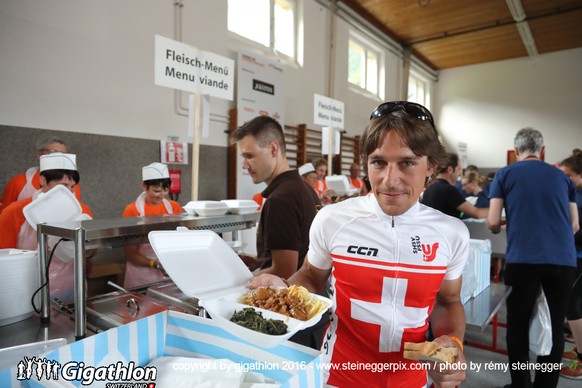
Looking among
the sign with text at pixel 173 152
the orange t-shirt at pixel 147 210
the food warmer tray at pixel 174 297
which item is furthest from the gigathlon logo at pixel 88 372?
the sign with text at pixel 173 152

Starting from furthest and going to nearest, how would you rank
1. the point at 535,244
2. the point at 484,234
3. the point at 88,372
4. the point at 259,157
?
the point at 484,234
the point at 535,244
the point at 259,157
the point at 88,372

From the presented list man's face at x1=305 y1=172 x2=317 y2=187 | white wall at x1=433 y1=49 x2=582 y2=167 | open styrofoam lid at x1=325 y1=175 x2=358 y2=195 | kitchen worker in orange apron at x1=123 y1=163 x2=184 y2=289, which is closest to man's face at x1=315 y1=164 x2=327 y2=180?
man's face at x1=305 y1=172 x2=317 y2=187

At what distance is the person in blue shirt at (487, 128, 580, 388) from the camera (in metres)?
2.24

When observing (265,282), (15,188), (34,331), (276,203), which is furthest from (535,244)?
(15,188)

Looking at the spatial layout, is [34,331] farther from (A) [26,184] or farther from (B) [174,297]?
(A) [26,184]

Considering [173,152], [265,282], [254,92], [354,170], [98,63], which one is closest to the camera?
[265,282]

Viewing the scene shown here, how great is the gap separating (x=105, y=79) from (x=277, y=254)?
3.04 meters

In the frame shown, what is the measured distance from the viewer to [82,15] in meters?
A: 3.37

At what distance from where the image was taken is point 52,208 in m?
1.47

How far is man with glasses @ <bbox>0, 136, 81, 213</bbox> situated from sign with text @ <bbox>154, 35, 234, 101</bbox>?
1246 mm

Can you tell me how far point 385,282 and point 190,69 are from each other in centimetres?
182

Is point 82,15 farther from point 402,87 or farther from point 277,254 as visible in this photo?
point 402,87

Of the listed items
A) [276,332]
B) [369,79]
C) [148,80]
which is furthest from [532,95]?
[276,332]

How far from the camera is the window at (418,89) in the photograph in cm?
1055
